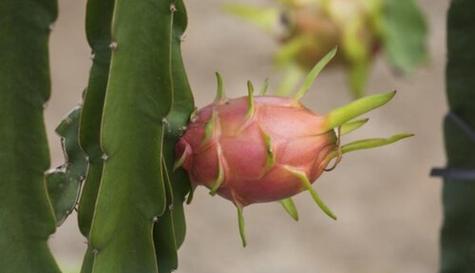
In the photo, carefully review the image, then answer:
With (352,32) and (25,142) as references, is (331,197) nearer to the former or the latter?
(352,32)

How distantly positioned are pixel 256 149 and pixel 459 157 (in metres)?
0.52

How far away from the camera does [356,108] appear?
0.98 metres

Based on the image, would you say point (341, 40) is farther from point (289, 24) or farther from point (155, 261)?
point (155, 261)

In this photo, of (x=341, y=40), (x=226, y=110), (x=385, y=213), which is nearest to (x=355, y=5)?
(x=341, y=40)

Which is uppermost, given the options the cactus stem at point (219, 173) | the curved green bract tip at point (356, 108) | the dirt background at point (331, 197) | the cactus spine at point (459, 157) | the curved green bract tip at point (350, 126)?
the curved green bract tip at point (356, 108)

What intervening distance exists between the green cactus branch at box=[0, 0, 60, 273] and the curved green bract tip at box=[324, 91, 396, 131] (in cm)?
28

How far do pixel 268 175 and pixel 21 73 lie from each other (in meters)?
0.26

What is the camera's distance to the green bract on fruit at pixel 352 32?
195 centimetres

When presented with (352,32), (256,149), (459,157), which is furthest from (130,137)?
(352,32)

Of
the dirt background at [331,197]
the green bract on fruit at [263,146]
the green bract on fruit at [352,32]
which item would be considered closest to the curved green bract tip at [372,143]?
the green bract on fruit at [263,146]

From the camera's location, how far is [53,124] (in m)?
3.93

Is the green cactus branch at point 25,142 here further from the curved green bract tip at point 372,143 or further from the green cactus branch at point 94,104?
the curved green bract tip at point 372,143

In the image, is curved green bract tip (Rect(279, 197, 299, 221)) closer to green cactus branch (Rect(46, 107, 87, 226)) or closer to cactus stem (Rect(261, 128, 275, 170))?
cactus stem (Rect(261, 128, 275, 170))

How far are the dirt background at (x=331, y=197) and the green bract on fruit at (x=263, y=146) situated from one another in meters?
2.59
